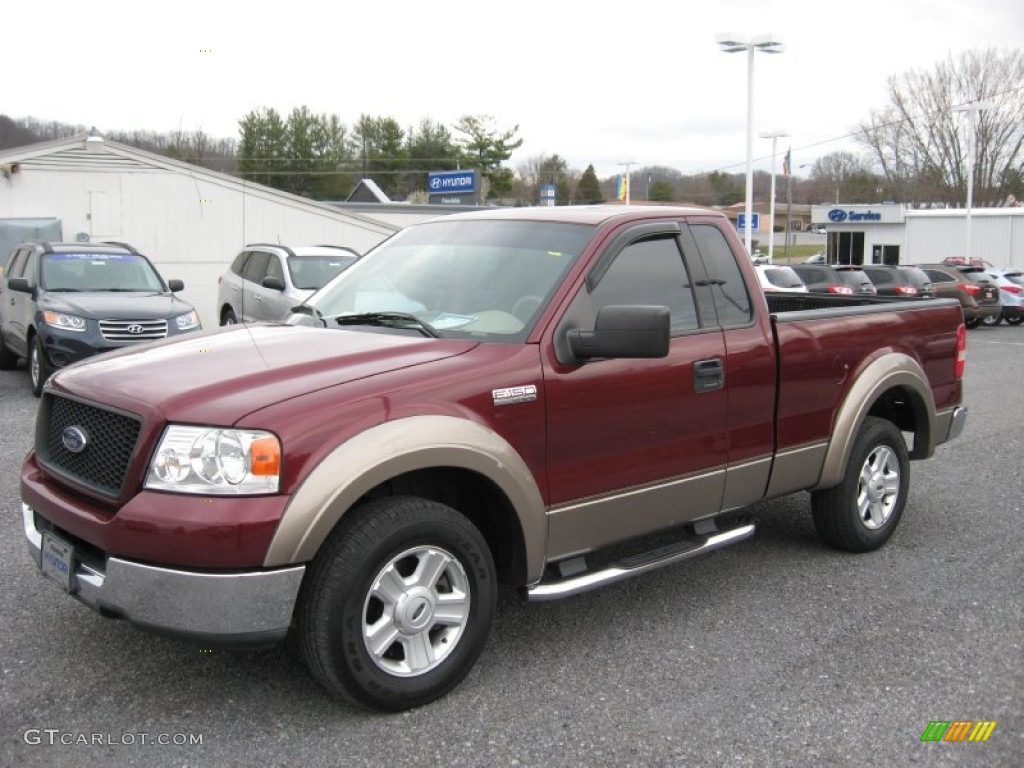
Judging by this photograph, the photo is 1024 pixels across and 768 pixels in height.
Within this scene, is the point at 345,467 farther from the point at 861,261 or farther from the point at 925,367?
the point at 861,261

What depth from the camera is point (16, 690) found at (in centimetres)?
363

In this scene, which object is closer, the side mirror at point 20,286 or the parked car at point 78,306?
the parked car at point 78,306

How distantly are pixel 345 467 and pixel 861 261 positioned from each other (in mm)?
51109

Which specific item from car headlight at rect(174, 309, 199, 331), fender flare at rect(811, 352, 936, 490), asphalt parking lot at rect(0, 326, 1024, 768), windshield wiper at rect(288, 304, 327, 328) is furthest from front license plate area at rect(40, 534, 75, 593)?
car headlight at rect(174, 309, 199, 331)

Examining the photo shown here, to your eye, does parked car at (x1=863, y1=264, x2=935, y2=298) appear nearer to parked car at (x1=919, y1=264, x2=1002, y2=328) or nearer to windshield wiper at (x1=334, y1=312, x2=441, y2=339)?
parked car at (x1=919, y1=264, x2=1002, y2=328)

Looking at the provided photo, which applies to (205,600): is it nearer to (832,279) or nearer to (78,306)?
(78,306)

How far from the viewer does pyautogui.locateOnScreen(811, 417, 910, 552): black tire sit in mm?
5336

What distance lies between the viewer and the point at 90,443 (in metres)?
3.48

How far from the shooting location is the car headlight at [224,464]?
3.13 metres

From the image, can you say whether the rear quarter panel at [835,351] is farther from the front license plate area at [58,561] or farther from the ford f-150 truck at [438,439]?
the front license plate area at [58,561]

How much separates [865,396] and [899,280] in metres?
20.8

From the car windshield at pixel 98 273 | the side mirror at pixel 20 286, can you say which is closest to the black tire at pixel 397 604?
the side mirror at pixel 20 286

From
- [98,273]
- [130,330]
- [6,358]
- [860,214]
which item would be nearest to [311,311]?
[130,330]

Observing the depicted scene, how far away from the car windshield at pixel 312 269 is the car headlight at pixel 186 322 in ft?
8.11
